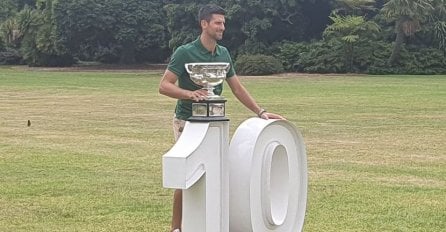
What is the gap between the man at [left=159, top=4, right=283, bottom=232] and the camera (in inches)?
248

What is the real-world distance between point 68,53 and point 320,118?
4938 centimetres

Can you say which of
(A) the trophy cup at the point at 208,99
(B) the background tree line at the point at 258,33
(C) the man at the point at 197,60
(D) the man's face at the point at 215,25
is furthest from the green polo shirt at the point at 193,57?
(B) the background tree line at the point at 258,33

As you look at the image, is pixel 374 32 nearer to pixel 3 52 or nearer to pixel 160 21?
pixel 160 21

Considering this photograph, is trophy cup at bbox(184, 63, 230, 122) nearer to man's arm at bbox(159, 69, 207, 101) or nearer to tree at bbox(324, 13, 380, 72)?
man's arm at bbox(159, 69, 207, 101)

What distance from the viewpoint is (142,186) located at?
1073cm

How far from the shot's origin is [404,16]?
5459 centimetres

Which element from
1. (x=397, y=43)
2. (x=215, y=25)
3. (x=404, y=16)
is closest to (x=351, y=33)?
(x=397, y=43)

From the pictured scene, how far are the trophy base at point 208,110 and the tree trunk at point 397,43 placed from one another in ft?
168

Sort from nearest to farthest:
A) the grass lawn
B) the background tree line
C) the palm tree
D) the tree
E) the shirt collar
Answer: the shirt collar, the grass lawn, the palm tree, the tree, the background tree line

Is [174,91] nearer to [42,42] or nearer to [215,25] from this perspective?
[215,25]

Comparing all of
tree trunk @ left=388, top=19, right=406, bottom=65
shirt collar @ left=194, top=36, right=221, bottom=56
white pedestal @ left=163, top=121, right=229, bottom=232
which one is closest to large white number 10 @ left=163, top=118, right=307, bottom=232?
white pedestal @ left=163, top=121, right=229, bottom=232

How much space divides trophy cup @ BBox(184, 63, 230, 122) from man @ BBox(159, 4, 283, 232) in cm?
21

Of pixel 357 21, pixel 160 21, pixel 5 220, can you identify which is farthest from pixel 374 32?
pixel 5 220

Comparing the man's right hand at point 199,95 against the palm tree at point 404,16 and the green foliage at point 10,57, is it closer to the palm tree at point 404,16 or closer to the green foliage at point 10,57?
the palm tree at point 404,16
